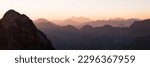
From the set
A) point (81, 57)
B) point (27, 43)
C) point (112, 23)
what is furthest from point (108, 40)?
point (27, 43)

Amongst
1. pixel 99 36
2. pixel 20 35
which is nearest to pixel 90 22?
pixel 99 36

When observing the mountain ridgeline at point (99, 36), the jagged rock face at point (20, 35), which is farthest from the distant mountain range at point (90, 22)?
the jagged rock face at point (20, 35)

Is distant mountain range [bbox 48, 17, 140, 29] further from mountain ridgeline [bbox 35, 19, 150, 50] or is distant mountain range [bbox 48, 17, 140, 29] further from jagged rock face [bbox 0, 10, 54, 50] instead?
jagged rock face [bbox 0, 10, 54, 50]

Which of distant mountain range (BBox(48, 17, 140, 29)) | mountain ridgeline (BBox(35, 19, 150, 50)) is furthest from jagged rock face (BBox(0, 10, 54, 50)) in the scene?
distant mountain range (BBox(48, 17, 140, 29))

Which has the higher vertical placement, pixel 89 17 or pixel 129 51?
pixel 89 17

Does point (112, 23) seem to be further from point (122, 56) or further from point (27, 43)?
point (27, 43)

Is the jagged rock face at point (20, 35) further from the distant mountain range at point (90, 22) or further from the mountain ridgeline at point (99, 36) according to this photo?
the distant mountain range at point (90, 22)
